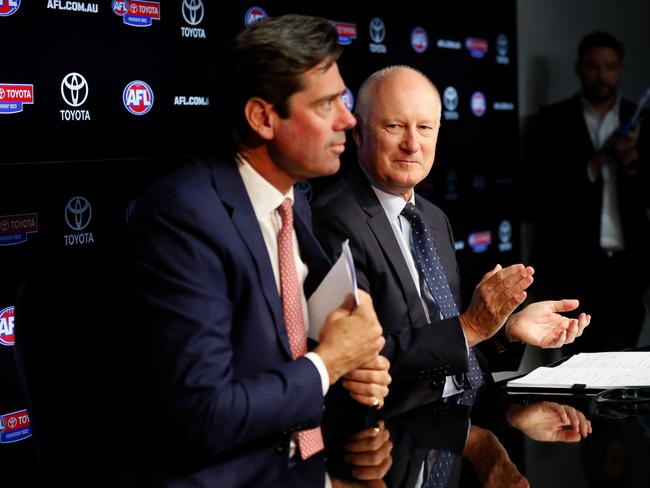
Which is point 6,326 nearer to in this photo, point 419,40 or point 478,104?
point 419,40

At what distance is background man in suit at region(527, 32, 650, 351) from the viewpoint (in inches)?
196

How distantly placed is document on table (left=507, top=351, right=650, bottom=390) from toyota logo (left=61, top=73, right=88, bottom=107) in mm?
1735

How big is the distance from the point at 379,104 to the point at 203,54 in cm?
118

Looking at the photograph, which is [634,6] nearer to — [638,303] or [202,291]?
[638,303]

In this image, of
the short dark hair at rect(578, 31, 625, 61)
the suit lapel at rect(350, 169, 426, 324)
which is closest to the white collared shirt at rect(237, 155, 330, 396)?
the suit lapel at rect(350, 169, 426, 324)

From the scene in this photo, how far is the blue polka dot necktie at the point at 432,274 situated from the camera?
89.3 inches

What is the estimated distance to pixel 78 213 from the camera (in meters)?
3.11

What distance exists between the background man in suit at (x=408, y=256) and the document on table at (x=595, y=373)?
82 millimetres

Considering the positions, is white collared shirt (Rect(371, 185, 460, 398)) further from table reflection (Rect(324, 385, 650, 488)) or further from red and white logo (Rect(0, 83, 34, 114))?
red and white logo (Rect(0, 83, 34, 114))

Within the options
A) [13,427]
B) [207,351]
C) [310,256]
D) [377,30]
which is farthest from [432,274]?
[377,30]

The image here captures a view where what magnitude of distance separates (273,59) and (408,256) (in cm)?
84

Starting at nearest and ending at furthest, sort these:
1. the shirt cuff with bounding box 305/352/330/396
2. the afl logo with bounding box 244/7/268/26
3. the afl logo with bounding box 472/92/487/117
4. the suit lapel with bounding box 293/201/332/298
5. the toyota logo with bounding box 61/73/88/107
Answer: the shirt cuff with bounding box 305/352/330/396 < the suit lapel with bounding box 293/201/332/298 < the toyota logo with bounding box 61/73/88/107 < the afl logo with bounding box 244/7/268/26 < the afl logo with bounding box 472/92/487/117

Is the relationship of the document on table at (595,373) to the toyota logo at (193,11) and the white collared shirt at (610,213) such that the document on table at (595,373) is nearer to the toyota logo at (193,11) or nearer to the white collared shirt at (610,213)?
the toyota logo at (193,11)

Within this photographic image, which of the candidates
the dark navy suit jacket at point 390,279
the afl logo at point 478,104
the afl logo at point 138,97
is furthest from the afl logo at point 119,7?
the afl logo at point 478,104
